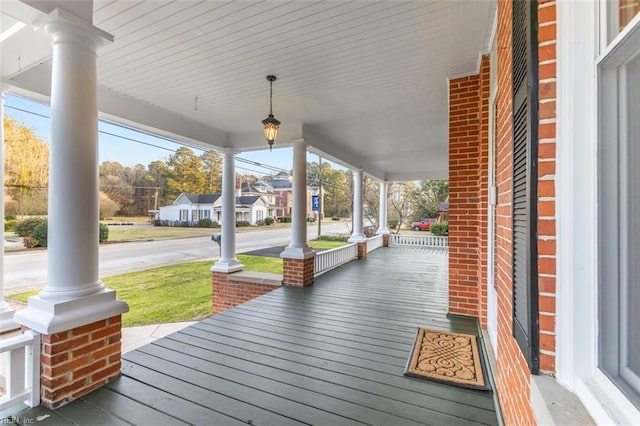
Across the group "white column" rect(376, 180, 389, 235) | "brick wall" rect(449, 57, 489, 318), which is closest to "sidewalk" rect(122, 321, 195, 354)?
"brick wall" rect(449, 57, 489, 318)

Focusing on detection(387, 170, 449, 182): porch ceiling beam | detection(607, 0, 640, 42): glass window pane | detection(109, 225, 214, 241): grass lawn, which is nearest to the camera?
detection(607, 0, 640, 42): glass window pane

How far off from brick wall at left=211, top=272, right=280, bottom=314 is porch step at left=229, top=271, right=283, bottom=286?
42 mm

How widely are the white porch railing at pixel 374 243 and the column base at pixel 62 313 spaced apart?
8.98 meters

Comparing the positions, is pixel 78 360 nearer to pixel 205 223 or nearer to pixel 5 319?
pixel 5 319

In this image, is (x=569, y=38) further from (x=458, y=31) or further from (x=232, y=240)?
(x=232, y=240)

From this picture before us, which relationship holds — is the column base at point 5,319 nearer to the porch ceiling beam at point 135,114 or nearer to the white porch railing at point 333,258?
the porch ceiling beam at point 135,114

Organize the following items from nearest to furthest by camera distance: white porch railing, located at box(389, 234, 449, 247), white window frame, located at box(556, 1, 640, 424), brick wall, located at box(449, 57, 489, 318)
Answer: white window frame, located at box(556, 1, 640, 424) < brick wall, located at box(449, 57, 489, 318) < white porch railing, located at box(389, 234, 449, 247)

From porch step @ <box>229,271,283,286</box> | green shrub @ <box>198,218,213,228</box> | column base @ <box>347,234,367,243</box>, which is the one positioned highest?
green shrub @ <box>198,218,213,228</box>

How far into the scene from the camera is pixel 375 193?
23625 mm

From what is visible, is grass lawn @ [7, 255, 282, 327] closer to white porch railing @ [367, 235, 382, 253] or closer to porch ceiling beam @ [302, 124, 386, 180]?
white porch railing @ [367, 235, 382, 253]

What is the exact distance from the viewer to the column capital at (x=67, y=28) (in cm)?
212

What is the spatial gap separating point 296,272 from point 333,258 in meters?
2.09

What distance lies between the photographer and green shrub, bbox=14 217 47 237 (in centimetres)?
704

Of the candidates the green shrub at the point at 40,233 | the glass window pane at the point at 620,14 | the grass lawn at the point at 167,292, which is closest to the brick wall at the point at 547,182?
the glass window pane at the point at 620,14
